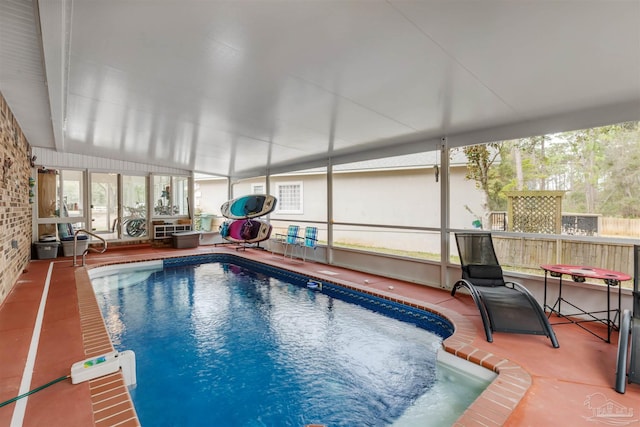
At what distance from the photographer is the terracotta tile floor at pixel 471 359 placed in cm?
207

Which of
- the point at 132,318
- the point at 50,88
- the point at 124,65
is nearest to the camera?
the point at 124,65

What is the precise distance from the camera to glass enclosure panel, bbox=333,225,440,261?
8.73 meters

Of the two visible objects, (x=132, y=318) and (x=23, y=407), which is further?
(x=132, y=318)

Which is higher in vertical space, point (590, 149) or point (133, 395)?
point (590, 149)

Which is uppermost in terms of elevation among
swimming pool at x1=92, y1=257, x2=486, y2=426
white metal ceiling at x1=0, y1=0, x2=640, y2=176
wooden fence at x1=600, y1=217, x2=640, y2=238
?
white metal ceiling at x1=0, y1=0, x2=640, y2=176

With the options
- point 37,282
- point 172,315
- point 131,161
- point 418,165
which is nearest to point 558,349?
point 172,315

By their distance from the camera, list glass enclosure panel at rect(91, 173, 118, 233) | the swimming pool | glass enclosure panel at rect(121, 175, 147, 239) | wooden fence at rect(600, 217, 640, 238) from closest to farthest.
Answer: the swimming pool, wooden fence at rect(600, 217, 640, 238), glass enclosure panel at rect(91, 173, 118, 233), glass enclosure panel at rect(121, 175, 147, 239)

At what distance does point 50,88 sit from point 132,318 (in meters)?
3.16

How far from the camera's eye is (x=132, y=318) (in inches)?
179

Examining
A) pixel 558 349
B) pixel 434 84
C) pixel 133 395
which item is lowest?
pixel 133 395

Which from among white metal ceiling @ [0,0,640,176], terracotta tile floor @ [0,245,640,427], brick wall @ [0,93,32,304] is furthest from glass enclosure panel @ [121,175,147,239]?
terracotta tile floor @ [0,245,640,427]

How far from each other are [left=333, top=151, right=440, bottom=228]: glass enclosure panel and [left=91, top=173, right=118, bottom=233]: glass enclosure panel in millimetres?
7278

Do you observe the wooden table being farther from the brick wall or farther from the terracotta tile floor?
the brick wall

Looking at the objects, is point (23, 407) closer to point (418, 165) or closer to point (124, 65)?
point (124, 65)
